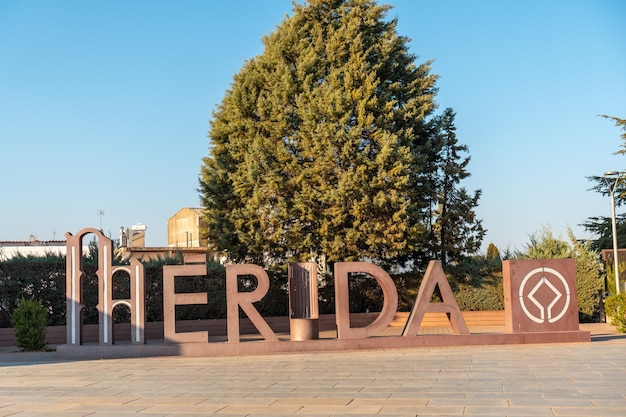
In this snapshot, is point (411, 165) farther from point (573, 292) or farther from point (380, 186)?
point (573, 292)

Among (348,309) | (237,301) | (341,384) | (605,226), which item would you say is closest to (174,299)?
(237,301)

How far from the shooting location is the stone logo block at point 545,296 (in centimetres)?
1825

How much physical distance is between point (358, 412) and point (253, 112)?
62.9ft

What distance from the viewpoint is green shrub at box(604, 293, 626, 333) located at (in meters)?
20.0

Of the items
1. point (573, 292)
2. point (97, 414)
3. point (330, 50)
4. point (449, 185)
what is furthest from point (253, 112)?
point (97, 414)

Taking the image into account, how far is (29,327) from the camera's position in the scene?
18781mm

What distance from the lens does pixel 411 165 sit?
85.4ft

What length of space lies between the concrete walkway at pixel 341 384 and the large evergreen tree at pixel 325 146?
8352mm

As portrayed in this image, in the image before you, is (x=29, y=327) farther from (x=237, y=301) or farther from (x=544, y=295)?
(x=544, y=295)

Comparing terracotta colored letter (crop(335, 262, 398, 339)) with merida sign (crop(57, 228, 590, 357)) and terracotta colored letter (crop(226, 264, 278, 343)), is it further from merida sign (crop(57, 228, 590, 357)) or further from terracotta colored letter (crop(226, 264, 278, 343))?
terracotta colored letter (crop(226, 264, 278, 343))

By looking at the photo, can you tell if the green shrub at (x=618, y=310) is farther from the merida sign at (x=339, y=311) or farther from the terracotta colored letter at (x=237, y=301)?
the terracotta colored letter at (x=237, y=301)

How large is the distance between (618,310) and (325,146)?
35.6 feet

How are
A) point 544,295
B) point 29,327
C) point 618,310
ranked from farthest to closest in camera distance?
point 618,310 → point 29,327 → point 544,295

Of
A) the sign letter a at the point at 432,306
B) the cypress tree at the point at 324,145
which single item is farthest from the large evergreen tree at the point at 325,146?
the sign letter a at the point at 432,306
